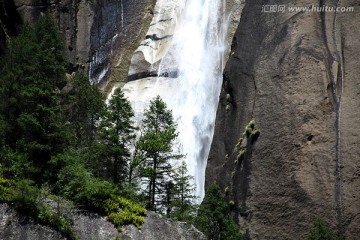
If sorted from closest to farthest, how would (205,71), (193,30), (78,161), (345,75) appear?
(78,161) → (345,75) → (205,71) → (193,30)

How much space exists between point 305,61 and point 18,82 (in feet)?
59.7

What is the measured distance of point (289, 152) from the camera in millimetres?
31469

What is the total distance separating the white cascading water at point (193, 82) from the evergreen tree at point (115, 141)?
9.47 m

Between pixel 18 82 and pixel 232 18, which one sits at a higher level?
pixel 232 18

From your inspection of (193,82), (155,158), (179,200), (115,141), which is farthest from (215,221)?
(193,82)

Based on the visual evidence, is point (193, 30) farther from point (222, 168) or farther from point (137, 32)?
point (222, 168)

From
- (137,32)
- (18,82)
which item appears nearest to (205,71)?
(137,32)

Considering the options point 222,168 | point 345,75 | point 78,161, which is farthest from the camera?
point 222,168

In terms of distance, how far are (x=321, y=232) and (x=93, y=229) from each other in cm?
1050

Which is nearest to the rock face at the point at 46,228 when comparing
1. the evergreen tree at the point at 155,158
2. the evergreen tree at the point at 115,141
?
the evergreen tree at the point at 115,141

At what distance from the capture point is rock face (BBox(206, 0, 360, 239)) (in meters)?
29.8

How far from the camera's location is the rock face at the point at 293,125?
2977 cm

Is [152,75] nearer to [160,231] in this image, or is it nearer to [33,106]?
[33,106]

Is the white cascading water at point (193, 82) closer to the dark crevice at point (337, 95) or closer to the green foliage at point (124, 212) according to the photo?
the dark crevice at point (337, 95)
